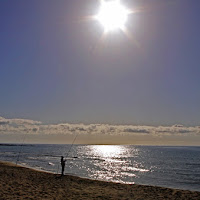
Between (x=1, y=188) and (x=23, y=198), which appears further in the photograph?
(x=1, y=188)

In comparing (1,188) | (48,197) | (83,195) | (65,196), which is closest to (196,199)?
(83,195)

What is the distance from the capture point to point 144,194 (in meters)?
15.0

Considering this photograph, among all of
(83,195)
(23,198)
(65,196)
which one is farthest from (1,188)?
(83,195)

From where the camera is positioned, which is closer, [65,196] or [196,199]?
[65,196]

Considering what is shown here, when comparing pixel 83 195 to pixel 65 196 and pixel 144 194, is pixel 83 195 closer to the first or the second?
pixel 65 196

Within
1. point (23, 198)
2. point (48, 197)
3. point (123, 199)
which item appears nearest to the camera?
point (23, 198)

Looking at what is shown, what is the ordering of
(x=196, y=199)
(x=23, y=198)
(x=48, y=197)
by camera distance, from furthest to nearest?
(x=196, y=199), (x=48, y=197), (x=23, y=198)

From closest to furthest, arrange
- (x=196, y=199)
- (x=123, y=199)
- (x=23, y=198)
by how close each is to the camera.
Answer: (x=23, y=198), (x=123, y=199), (x=196, y=199)

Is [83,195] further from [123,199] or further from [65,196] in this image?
[123,199]

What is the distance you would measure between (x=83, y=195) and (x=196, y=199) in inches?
277

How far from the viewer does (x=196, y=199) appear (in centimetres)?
1411

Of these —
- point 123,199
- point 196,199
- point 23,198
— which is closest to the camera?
point 23,198

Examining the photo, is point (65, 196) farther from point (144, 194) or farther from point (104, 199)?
point (144, 194)

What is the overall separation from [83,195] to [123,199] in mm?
2375
